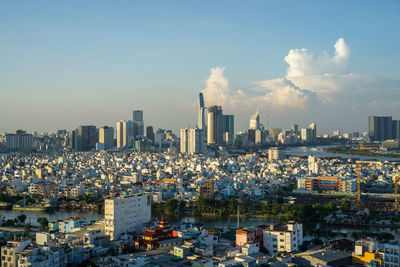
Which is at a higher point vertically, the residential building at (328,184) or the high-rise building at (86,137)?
the high-rise building at (86,137)

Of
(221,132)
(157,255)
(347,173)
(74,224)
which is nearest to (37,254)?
(157,255)

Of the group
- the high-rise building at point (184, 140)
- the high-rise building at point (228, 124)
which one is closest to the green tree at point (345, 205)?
the high-rise building at point (184, 140)

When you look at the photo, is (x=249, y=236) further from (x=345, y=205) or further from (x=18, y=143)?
(x=18, y=143)

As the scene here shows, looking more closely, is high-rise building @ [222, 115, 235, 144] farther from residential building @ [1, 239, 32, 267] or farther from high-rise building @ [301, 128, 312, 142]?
residential building @ [1, 239, 32, 267]

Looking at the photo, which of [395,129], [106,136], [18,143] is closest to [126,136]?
[106,136]

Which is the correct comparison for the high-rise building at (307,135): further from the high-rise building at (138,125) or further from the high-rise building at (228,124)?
the high-rise building at (138,125)
